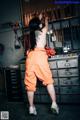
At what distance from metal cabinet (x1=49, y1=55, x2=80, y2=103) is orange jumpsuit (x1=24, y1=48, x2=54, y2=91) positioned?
57 cm

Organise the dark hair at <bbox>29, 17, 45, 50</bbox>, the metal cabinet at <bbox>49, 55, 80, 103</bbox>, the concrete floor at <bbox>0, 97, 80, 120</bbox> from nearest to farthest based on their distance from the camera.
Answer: the concrete floor at <bbox>0, 97, 80, 120</bbox>
the dark hair at <bbox>29, 17, 45, 50</bbox>
the metal cabinet at <bbox>49, 55, 80, 103</bbox>

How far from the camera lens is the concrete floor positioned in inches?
143

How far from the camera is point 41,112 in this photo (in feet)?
13.1

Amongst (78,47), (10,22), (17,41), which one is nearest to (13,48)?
(17,41)

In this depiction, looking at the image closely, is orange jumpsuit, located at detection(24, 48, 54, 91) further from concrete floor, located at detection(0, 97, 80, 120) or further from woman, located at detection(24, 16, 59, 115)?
concrete floor, located at detection(0, 97, 80, 120)

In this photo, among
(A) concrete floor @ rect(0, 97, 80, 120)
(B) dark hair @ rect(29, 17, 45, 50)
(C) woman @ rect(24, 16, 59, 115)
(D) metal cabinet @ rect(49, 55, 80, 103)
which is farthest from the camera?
(D) metal cabinet @ rect(49, 55, 80, 103)

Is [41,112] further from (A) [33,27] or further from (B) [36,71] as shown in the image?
(A) [33,27]

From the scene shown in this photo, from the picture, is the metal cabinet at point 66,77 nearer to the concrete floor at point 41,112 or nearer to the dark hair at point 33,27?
the concrete floor at point 41,112

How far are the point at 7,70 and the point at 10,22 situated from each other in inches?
64.9

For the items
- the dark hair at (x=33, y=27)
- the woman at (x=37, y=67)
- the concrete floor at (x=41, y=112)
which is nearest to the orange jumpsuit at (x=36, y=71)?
the woman at (x=37, y=67)

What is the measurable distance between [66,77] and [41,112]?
2.78ft

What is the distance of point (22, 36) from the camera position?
588cm

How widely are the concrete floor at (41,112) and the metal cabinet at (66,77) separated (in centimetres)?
18

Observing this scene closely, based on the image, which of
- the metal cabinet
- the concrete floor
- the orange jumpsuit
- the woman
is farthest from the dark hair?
the concrete floor
